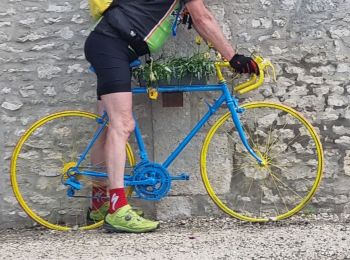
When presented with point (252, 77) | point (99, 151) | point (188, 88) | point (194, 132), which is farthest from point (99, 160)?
point (252, 77)

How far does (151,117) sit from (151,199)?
671mm

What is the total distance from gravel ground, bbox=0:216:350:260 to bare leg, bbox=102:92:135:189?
43 centimetres

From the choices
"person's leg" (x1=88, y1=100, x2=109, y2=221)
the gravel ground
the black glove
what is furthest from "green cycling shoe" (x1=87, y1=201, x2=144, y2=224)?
the black glove

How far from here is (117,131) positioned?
201 inches

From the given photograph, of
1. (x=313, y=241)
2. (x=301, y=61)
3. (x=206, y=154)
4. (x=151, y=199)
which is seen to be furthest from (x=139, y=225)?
(x=301, y=61)

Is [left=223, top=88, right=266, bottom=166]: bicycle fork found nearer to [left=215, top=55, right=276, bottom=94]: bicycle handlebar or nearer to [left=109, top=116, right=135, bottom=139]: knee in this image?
[left=215, top=55, right=276, bottom=94]: bicycle handlebar

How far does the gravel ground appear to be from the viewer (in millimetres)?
4734

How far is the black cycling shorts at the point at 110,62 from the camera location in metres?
5.04

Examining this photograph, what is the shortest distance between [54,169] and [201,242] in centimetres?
140

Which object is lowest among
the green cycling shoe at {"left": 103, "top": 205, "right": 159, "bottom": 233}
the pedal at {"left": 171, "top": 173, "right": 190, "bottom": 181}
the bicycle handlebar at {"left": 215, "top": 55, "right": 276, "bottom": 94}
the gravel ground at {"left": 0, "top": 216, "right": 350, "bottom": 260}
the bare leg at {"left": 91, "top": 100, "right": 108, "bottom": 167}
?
the gravel ground at {"left": 0, "top": 216, "right": 350, "bottom": 260}

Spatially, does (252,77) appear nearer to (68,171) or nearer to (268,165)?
(268,165)

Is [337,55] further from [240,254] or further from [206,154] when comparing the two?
[240,254]

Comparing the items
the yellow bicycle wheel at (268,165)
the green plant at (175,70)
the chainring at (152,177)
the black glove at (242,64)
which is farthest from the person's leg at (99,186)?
the black glove at (242,64)

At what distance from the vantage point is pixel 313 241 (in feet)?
16.3
